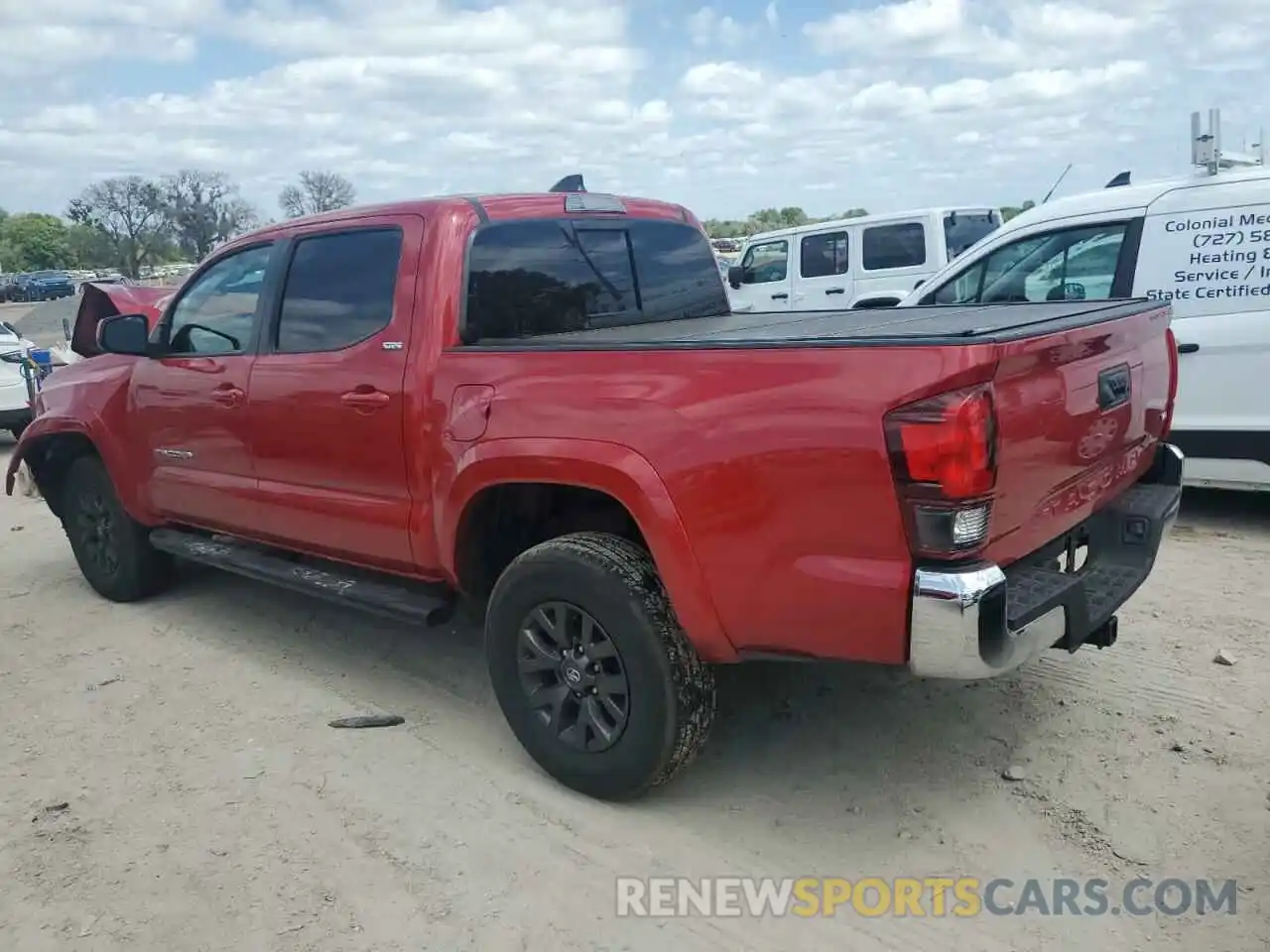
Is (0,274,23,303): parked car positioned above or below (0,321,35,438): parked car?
above

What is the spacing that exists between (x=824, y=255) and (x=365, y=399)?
1115cm

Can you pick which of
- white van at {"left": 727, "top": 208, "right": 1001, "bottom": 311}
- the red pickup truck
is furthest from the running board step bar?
white van at {"left": 727, "top": 208, "right": 1001, "bottom": 311}

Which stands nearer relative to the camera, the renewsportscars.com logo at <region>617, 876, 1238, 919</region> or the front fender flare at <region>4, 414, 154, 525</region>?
the renewsportscars.com logo at <region>617, 876, 1238, 919</region>

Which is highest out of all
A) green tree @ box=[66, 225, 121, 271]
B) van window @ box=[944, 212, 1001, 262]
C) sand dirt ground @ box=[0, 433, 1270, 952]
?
green tree @ box=[66, 225, 121, 271]

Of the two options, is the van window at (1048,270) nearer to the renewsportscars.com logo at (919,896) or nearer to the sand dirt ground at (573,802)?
the sand dirt ground at (573,802)

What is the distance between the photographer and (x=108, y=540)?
5746 millimetres

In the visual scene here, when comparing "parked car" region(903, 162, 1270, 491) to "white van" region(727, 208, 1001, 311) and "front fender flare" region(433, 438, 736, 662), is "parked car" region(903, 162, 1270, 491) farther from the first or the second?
"white van" region(727, 208, 1001, 311)

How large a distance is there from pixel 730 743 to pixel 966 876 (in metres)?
1.04

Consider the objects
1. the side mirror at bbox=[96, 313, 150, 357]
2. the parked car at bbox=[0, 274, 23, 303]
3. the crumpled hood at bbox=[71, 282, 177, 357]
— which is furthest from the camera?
the parked car at bbox=[0, 274, 23, 303]

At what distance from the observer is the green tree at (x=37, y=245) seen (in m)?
77.6

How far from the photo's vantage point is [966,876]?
2.93 meters

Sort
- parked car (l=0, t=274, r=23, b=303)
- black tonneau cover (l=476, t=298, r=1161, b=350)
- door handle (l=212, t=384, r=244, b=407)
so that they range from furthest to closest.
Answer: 1. parked car (l=0, t=274, r=23, b=303)
2. door handle (l=212, t=384, r=244, b=407)
3. black tonneau cover (l=476, t=298, r=1161, b=350)

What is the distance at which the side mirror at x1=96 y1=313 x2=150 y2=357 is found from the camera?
4930mm

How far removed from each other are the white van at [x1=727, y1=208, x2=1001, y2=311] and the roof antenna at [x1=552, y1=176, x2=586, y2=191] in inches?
314
